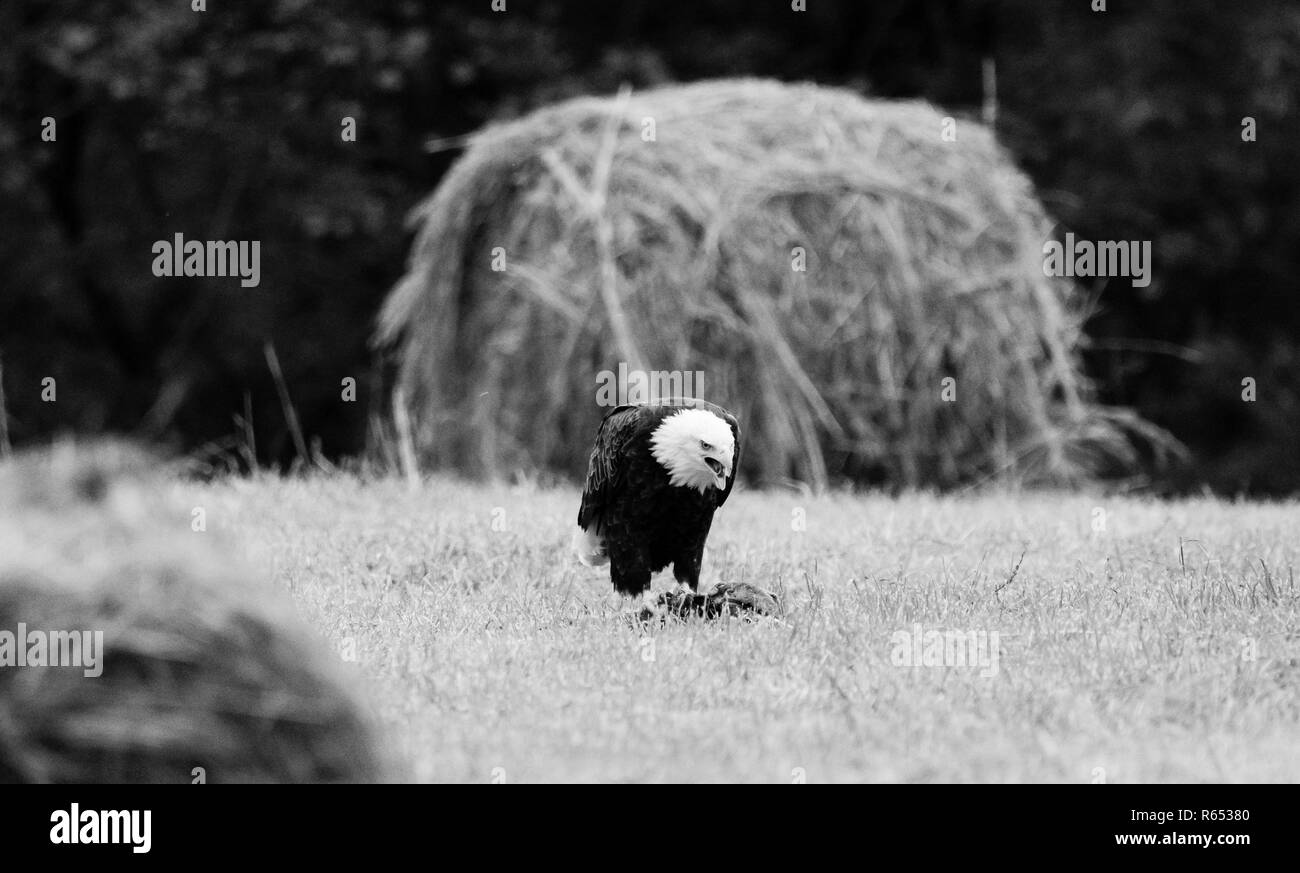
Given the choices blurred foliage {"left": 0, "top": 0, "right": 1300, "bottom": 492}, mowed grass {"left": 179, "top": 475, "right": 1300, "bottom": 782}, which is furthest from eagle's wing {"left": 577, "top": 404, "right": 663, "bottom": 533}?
blurred foliage {"left": 0, "top": 0, "right": 1300, "bottom": 492}

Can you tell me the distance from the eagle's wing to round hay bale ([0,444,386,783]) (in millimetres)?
3006

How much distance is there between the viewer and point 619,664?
5.26m

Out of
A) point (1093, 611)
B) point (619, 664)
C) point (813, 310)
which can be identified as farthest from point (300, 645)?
point (813, 310)

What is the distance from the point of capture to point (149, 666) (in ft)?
10.5

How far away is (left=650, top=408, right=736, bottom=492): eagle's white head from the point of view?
600cm

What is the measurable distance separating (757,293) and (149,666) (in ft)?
27.8

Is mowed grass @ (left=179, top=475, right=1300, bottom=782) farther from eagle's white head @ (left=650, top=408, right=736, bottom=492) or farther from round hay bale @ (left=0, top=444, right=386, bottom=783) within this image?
eagle's white head @ (left=650, top=408, right=736, bottom=492)

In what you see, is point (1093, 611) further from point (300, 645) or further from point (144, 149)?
point (144, 149)

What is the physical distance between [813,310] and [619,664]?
684 centimetres

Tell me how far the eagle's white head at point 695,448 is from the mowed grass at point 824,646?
0.57 m

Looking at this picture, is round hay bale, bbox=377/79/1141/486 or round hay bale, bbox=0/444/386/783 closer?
round hay bale, bbox=0/444/386/783

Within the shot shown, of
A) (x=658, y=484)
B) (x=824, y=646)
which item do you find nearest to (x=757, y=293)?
(x=658, y=484)

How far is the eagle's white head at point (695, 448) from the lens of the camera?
6.00 m

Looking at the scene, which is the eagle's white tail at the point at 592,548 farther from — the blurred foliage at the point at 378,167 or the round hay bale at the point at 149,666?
the blurred foliage at the point at 378,167
